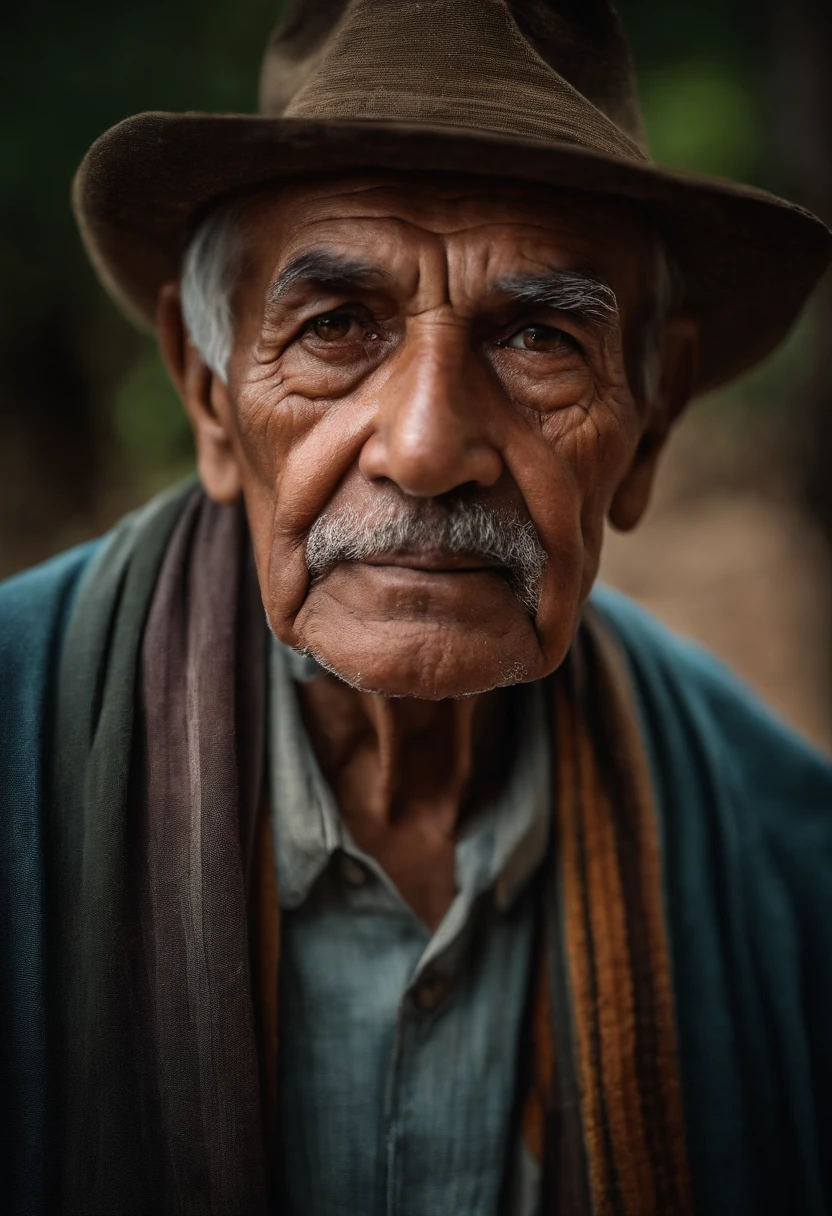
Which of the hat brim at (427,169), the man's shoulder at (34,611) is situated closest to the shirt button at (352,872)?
the man's shoulder at (34,611)

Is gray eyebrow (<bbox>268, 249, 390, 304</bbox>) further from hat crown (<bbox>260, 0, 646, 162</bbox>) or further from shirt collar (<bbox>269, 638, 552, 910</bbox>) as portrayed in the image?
shirt collar (<bbox>269, 638, 552, 910</bbox>)

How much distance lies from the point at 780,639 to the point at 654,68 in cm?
444

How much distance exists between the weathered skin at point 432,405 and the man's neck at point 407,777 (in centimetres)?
30

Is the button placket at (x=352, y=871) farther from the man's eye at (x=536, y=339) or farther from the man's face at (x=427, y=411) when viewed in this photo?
the man's eye at (x=536, y=339)

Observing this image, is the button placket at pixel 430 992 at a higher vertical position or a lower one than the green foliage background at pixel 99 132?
lower

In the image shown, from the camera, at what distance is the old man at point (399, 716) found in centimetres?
154

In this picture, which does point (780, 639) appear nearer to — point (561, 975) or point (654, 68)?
point (654, 68)

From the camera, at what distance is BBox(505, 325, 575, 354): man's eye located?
165 cm

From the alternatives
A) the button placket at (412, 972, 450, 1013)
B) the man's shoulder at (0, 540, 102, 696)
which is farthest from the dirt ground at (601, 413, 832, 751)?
the man's shoulder at (0, 540, 102, 696)

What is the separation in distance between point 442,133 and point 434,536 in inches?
23.9

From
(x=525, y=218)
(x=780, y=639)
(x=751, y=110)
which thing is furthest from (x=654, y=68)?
(x=525, y=218)

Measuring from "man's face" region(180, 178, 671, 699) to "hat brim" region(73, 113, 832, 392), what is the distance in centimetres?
8

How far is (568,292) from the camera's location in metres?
1.61

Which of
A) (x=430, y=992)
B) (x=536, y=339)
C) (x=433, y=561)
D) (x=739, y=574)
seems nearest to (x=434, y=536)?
(x=433, y=561)
